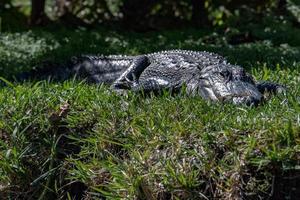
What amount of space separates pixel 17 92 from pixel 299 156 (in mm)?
1893

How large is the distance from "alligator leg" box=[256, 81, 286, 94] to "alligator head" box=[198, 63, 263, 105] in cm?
8

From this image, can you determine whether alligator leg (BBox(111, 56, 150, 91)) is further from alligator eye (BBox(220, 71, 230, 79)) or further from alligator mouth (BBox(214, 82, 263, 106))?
alligator mouth (BBox(214, 82, 263, 106))

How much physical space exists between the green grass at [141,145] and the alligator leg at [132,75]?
384mm

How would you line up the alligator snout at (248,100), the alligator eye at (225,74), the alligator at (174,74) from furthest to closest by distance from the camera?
the alligator eye at (225,74)
the alligator at (174,74)
the alligator snout at (248,100)

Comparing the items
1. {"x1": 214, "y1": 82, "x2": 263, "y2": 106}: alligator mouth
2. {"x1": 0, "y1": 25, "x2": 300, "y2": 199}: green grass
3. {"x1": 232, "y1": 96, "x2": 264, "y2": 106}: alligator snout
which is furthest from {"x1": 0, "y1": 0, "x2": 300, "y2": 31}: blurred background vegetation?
{"x1": 232, "y1": 96, "x2": 264, "y2": 106}: alligator snout

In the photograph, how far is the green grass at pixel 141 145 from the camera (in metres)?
3.73

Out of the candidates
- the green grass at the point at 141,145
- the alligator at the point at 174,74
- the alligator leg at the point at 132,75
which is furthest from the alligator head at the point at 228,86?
the alligator leg at the point at 132,75

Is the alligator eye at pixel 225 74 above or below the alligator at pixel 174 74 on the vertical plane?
above

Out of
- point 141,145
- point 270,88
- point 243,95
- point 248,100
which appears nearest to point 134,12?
point 270,88

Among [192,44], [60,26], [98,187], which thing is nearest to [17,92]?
[98,187]

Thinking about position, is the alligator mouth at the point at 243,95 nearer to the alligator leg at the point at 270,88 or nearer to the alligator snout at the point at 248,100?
the alligator snout at the point at 248,100

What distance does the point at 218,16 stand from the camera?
390 inches

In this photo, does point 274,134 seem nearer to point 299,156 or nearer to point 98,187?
point 299,156

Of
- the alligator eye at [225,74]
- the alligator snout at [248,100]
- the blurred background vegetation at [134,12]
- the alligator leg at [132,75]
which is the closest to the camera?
the alligator snout at [248,100]
